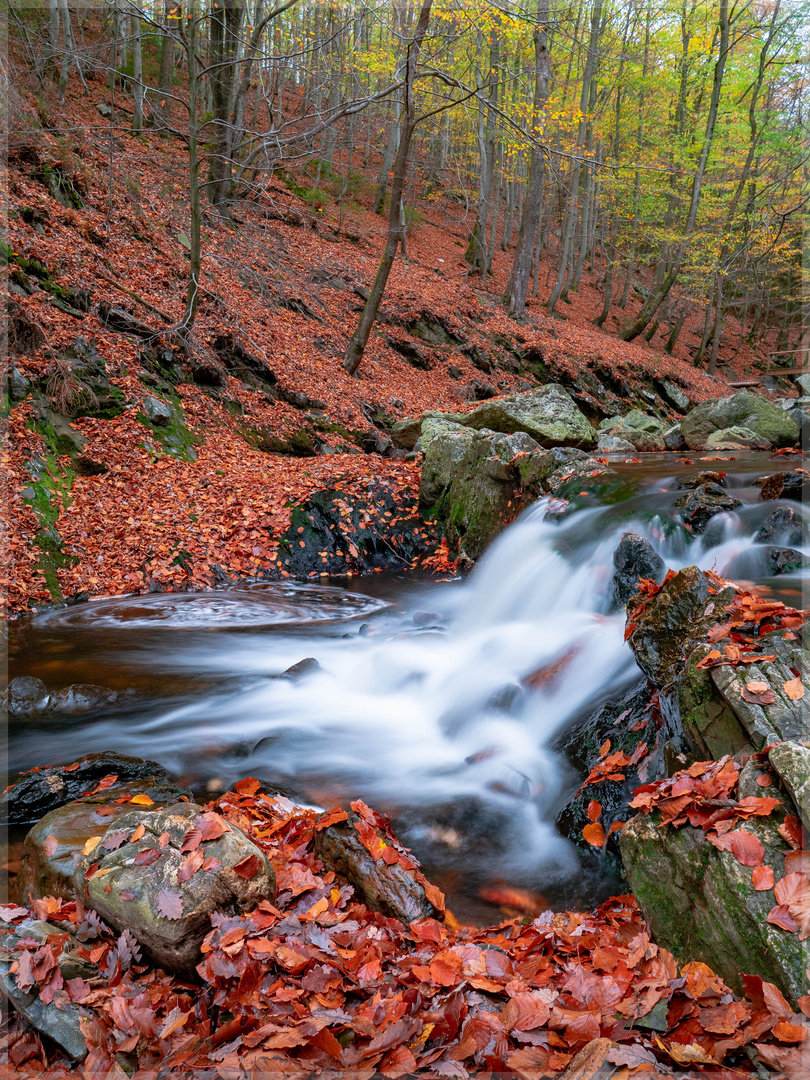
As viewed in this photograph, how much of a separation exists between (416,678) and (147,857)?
369 centimetres

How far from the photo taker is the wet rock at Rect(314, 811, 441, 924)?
285 centimetres

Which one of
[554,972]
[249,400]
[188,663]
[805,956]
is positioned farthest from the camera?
[249,400]

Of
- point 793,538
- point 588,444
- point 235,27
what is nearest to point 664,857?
point 793,538

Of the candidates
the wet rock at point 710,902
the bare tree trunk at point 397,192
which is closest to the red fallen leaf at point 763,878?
the wet rock at point 710,902

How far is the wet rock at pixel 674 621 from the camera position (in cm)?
360

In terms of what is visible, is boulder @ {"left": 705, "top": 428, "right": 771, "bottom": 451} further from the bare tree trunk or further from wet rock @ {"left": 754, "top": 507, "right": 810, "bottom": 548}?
the bare tree trunk

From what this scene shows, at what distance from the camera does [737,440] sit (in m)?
11.5

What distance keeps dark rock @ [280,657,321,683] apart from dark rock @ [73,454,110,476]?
4.09 m

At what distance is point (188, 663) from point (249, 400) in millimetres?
6262

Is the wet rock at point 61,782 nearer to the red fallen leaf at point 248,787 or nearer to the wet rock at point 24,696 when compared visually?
the red fallen leaf at point 248,787

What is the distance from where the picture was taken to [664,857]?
2553 millimetres

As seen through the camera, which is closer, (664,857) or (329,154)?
(664,857)

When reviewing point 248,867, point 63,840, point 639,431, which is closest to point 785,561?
point 248,867

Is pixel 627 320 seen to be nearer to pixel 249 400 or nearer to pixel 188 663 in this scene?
pixel 249 400
